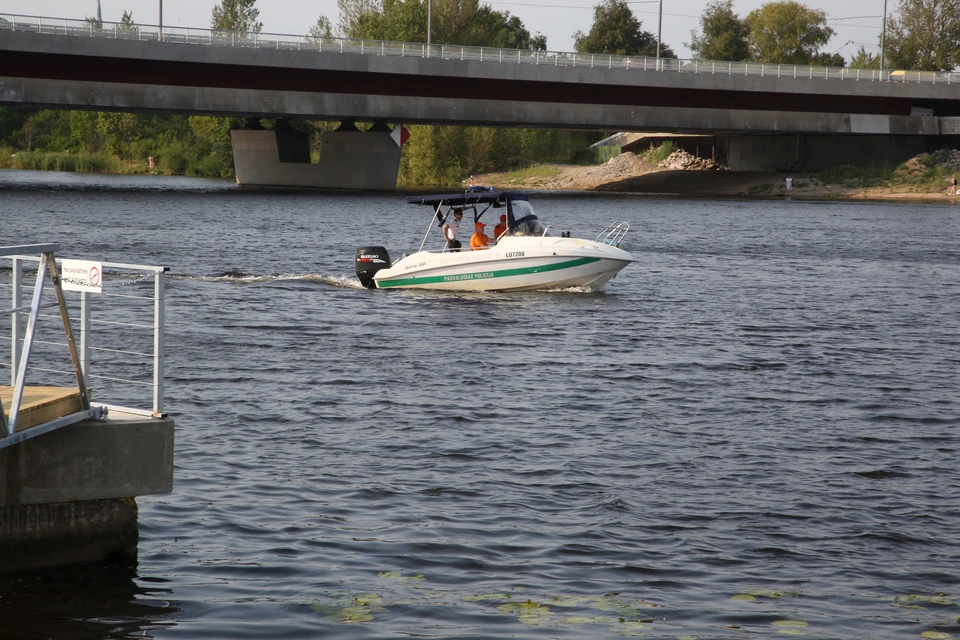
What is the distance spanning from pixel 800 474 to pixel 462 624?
18.4 feet

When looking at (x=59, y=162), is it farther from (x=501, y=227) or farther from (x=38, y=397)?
(x=38, y=397)

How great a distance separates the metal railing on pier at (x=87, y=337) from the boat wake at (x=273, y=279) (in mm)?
1572

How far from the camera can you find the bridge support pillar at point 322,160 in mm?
83562

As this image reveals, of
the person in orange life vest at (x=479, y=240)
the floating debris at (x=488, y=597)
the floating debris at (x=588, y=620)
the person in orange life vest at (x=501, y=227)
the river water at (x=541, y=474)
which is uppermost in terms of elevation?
the person in orange life vest at (x=501, y=227)

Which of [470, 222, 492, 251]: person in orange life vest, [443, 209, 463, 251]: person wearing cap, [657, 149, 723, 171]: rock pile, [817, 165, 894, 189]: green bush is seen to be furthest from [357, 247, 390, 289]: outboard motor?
[657, 149, 723, 171]: rock pile

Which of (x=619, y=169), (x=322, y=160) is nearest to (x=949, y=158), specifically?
(x=619, y=169)

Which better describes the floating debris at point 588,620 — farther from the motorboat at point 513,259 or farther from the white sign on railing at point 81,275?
the motorboat at point 513,259

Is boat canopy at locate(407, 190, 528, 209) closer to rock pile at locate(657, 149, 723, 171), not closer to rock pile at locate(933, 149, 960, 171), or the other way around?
rock pile at locate(933, 149, 960, 171)

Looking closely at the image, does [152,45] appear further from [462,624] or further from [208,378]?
[462,624]

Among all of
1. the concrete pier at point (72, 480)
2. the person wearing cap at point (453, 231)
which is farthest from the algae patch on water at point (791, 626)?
the person wearing cap at point (453, 231)

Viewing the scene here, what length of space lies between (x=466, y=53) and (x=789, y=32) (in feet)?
247

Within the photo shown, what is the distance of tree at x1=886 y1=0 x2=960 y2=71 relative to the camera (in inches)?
4926

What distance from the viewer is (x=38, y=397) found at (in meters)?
8.58

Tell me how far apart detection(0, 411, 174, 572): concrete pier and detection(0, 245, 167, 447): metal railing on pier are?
0.22 m
